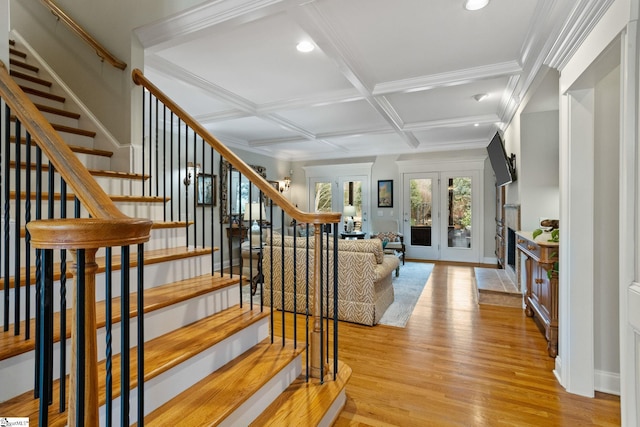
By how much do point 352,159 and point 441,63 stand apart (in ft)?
16.2

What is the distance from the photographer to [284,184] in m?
7.99

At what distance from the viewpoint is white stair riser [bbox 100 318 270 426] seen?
1.33 metres

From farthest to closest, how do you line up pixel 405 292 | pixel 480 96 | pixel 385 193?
pixel 385 193 < pixel 405 292 < pixel 480 96

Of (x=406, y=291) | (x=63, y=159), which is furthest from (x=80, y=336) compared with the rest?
(x=406, y=291)

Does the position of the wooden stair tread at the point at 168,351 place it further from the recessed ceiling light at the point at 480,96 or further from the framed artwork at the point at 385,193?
the framed artwork at the point at 385,193

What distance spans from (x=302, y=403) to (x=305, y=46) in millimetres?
2637

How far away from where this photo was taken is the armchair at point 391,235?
6648mm

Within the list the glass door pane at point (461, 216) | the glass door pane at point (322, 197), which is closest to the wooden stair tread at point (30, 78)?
the glass door pane at point (322, 197)

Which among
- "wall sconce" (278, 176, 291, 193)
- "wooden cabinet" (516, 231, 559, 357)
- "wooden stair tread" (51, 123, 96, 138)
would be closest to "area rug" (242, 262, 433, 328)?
"wooden cabinet" (516, 231, 559, 357)

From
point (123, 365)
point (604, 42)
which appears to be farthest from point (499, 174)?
point (123, 365)

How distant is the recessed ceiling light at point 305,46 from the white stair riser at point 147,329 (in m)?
2.04

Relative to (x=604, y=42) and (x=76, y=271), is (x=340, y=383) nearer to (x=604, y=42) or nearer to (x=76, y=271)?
(x=76, y=271)

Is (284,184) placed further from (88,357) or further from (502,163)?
(88,357)

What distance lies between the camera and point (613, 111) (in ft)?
6.78
